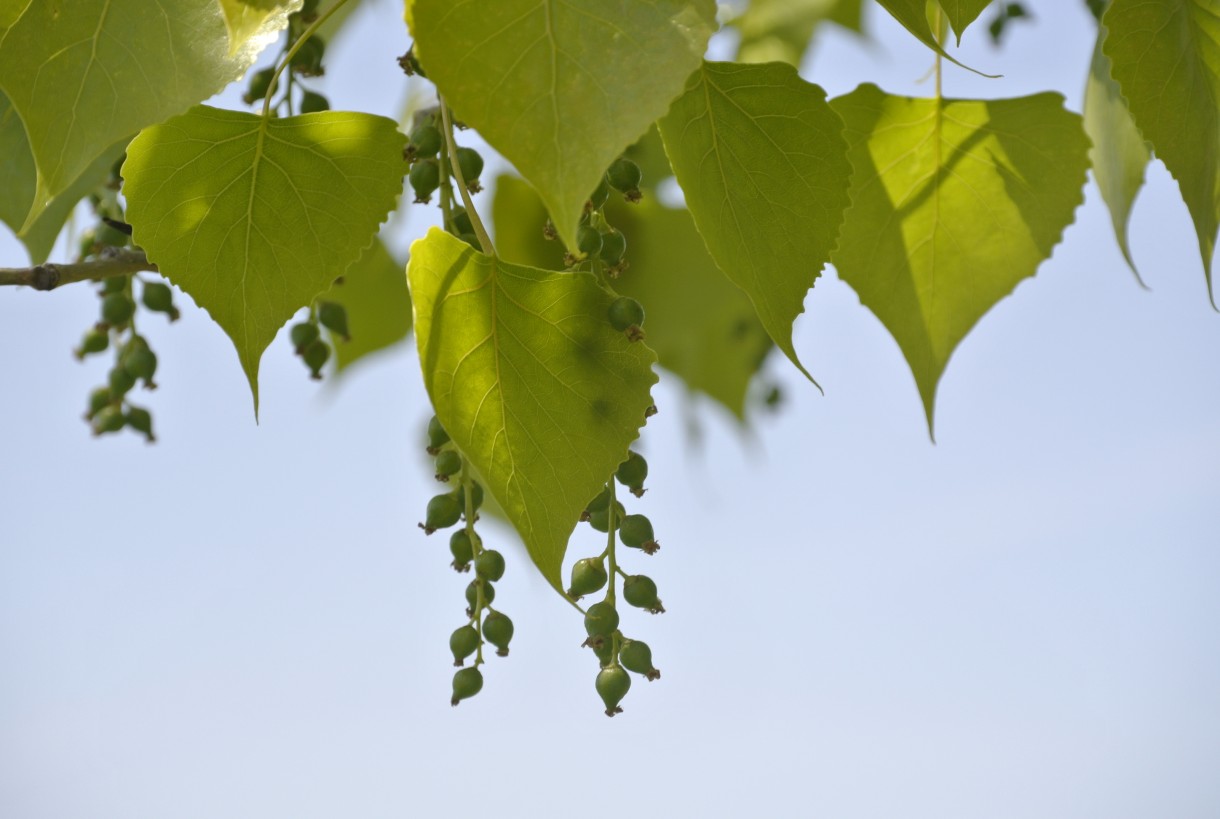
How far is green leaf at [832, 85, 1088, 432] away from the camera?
1.38ft

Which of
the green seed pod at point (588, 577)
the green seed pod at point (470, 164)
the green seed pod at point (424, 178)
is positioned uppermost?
the green seed pod at point (470, 164)

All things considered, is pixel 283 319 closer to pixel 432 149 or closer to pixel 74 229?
pixel 432 149

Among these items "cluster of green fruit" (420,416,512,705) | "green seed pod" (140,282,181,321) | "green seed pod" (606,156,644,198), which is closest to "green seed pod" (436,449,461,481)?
"cluster of green fruit" (420,416,512,705)

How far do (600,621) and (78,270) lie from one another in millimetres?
206

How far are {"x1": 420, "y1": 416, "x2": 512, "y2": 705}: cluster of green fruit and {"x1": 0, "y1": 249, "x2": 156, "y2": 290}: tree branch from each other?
11cm

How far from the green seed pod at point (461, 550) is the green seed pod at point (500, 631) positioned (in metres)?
0.02

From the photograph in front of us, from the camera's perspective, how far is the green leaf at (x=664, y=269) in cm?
57

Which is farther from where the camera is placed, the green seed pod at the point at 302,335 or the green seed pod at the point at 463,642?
the green seed pod at the point at 302,335

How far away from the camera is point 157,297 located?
1.71 ft

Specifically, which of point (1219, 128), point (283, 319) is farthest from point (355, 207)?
point (1219, 128)

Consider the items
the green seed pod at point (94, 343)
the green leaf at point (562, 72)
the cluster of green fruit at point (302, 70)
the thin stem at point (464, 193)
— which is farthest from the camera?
the green seed pod at point (94, 343)

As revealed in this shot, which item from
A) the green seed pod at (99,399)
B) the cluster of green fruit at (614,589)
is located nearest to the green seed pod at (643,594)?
the cluster of green fruit at (614,589)

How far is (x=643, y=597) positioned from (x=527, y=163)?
7.1 inches

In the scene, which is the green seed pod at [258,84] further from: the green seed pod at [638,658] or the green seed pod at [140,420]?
the green seed pod at [638,658]
